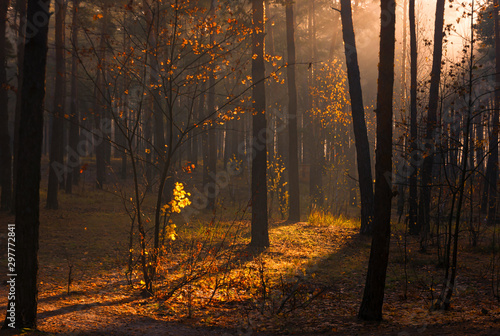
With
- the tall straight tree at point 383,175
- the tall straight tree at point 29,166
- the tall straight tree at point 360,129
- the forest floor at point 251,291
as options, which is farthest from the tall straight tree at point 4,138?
the tall straight tree at point 383,175

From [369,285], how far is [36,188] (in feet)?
14.9

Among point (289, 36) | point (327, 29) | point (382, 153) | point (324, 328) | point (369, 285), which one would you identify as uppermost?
point (327, 29)

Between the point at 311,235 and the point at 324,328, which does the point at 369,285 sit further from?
the point at 311,235

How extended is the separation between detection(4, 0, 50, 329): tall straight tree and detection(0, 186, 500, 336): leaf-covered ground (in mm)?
600

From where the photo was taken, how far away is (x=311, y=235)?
13.7m

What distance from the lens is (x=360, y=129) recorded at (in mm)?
13461

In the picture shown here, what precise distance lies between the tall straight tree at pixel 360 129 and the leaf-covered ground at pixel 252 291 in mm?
865

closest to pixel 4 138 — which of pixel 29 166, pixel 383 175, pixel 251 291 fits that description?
pixel 251 291

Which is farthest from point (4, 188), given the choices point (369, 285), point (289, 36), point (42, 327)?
point (369, 285)

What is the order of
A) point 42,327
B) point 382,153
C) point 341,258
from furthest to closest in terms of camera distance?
point 341,258, point 382,153, point 42,327

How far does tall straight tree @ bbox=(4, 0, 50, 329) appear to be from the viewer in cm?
482

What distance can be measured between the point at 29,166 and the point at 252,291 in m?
4.73

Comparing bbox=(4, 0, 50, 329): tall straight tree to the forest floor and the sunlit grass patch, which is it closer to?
the forest floor

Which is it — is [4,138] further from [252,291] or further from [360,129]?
Result: [360,129]
